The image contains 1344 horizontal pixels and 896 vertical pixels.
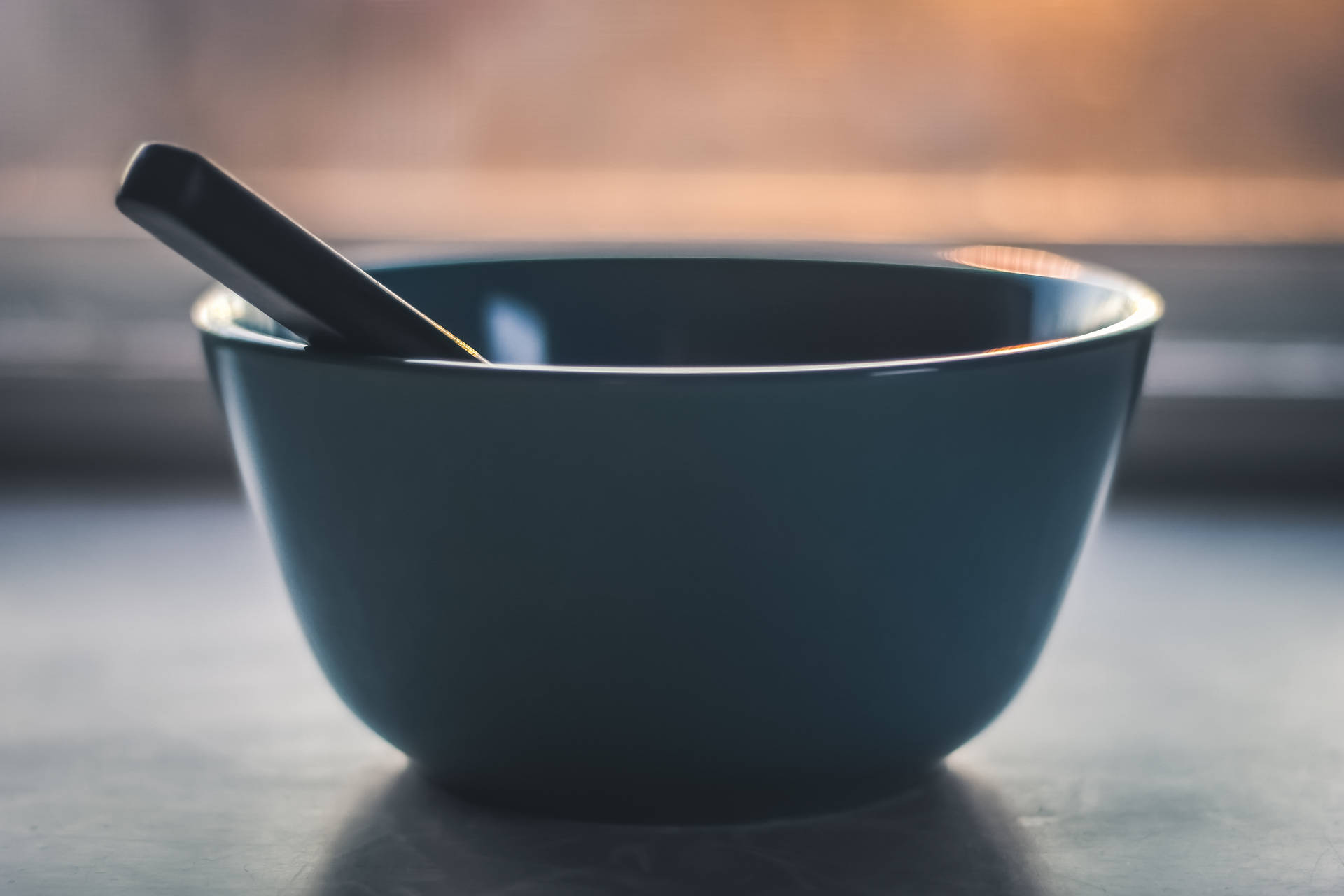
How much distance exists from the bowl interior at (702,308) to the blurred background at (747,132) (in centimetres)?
40

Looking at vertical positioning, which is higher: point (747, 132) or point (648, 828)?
point (747, 132)

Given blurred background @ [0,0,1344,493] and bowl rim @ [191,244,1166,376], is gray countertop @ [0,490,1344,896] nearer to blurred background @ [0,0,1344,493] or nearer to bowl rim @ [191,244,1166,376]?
bowl rim @ [191,244,1166,376]

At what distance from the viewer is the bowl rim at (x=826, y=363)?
367 millimetres

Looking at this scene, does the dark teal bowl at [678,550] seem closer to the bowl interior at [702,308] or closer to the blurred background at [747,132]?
the bowl interior at [702,308]

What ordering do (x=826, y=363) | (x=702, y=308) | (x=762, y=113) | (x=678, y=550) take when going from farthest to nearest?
1. (x=762, y=113)
2. (x=702, y=308)
3. (x=826, y=363)
4. (x=678, y=550)

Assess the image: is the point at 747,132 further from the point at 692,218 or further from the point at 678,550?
the point at 678,550

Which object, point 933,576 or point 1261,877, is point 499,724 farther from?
point 1261,877

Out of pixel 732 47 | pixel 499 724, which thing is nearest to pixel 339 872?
pixel 499 724

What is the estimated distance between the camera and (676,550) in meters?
0.37

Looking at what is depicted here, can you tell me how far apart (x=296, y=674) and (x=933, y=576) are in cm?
32

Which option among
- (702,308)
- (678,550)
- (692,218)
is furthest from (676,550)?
(692,218)

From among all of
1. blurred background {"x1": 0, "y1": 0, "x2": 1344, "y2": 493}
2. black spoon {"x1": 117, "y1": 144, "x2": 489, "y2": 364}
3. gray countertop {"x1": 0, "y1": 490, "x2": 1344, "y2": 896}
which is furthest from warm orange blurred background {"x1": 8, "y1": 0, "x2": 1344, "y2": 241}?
black spoon {"x1": 117, "y1": 144, "x2": 489, "y2": 364}

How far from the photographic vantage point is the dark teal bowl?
367 millimetres

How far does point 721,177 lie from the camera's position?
1.03 m
